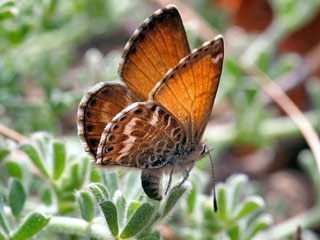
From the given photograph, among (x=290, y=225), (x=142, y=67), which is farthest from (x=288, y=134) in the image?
(x=142, y=67)

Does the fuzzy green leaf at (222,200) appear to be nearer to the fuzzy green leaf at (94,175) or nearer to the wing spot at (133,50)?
the fuzzy green leaf at (94,175)

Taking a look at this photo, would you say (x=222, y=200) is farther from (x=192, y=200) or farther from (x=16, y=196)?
(x=16, y=196)

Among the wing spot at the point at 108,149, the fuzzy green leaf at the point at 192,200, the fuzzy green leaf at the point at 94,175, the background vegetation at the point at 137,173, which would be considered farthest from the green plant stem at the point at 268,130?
the wing spot at the point at 108,149

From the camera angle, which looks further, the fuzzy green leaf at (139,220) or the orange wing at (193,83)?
the orange wing at (193,83)

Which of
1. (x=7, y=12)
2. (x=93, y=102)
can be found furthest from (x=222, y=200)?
(x=7, y=12)

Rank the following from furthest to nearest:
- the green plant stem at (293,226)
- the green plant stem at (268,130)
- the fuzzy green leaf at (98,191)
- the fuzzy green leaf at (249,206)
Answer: the green plant stem at (268,130) → the green plant stem at (293,226) → the fuzzy green leaf at (249,206) → the fuzzy green leaf at (98,191)

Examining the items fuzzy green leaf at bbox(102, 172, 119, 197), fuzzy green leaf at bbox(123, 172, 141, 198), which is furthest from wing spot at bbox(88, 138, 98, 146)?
fuzzy green leaf at bbox(123, 172, 141, 198)

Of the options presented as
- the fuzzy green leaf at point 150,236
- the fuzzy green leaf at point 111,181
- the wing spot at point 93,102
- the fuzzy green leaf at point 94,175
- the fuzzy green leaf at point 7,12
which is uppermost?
the fuzzy green leaf at point 7,12

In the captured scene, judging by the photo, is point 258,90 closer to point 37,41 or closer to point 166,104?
point 37,41
